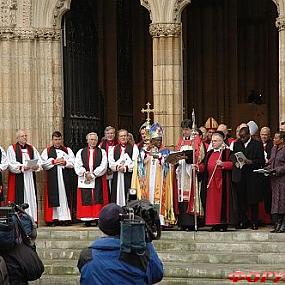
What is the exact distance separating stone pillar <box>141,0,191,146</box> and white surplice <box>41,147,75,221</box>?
5.56 ft

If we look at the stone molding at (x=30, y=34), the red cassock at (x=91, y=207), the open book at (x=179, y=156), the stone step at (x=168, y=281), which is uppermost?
the stone molding at (x=30, y=34)

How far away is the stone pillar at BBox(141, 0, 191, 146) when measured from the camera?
18281 mm

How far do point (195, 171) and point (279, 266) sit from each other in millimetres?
2478

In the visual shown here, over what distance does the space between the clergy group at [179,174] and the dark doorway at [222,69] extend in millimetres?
6373

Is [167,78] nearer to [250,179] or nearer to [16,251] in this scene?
[250,179]

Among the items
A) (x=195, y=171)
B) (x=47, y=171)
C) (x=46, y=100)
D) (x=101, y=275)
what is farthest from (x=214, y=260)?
(x=101, y=275)

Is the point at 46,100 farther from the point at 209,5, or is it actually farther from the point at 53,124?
the point at 209,5

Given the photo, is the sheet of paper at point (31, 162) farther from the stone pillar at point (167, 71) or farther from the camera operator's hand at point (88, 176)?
the stone pillar at point (167, 71)

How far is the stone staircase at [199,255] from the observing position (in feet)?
47.2

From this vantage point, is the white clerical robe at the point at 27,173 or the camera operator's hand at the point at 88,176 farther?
the white clerical robe at the point at 27,173

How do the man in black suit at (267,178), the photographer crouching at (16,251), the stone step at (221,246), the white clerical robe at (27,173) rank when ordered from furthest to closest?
1. the white clerical robe at (27,173)
2. the man in black suit at (267,178)
3. the stone step at (221,246)
4. the photographer crouching at (16,251)

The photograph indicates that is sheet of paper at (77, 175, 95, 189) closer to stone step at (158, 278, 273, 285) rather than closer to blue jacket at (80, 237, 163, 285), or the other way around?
stone step at (158, 278, 273, 285)

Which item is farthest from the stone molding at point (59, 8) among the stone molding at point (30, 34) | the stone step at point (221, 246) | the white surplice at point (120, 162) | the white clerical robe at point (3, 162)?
the stone step at point (221, 246)

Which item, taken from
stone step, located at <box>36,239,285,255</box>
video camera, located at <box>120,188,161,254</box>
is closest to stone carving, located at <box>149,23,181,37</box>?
stone step, located at <box>36,239,285,255</box>
